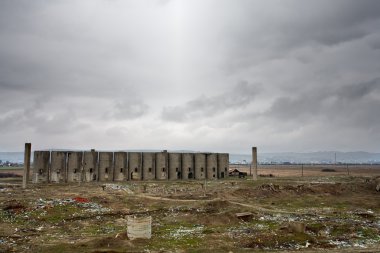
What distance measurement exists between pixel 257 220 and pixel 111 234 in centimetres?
1022

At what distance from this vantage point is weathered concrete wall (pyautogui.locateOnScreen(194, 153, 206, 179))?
195ft

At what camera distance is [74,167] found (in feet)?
171

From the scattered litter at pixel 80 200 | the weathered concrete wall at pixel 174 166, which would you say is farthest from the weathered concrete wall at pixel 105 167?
the scattered litter at pixel 80 200

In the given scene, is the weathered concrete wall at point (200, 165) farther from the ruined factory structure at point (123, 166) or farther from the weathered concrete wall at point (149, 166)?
the weathered concrete wall at point (149, 166)

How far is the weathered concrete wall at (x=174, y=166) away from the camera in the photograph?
57875 millimetres

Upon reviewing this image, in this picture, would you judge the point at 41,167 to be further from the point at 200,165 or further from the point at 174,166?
the point at 200,165

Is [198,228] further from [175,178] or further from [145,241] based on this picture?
[175,178]

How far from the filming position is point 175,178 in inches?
2279

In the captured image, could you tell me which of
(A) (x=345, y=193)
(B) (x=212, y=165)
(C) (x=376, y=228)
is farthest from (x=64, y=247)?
(B) (x=212, y=165)

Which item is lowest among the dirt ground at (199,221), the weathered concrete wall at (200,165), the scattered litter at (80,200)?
A: the dirt ground at (199,221)

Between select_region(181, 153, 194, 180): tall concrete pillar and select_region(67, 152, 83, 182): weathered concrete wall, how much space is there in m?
16.1

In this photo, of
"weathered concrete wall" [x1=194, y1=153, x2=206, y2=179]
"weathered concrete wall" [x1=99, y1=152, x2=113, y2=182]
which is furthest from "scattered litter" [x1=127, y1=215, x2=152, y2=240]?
"weathered concrete wall" [x1=194, y1=153, x2=206, y2=179]

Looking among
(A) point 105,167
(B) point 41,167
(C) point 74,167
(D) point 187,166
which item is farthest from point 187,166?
(B) point 41,167

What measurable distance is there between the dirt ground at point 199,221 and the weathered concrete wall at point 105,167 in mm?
15141
